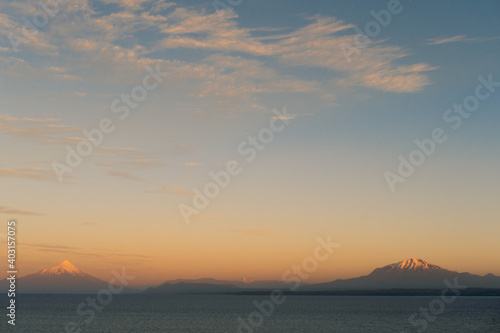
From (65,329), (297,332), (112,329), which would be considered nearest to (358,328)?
(297,332)

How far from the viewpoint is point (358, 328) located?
100 m

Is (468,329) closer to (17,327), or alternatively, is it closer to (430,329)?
(430,329)

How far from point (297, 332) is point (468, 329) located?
36.7m

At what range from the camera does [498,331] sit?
93.0 m

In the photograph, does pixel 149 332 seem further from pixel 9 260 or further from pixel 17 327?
pixel 9 260

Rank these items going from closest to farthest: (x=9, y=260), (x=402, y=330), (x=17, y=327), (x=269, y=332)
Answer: (x=9, y=260) → (x=269, y=332) → (x=402, y=330) → (x=17, y=327)

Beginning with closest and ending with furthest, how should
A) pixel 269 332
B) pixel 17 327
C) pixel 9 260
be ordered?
pixel 9 260 → pixel 269 332 → pixel 17 327

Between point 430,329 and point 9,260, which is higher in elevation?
point 9,260

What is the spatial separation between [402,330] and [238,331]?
31.3 meters

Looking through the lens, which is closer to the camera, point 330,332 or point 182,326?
point 330,332

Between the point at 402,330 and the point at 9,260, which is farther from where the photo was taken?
the point at 402,330

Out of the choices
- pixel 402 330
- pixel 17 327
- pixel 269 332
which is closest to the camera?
pixel 269 332

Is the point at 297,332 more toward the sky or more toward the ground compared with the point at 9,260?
more toward the ground

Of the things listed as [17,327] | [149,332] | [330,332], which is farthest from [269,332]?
[17,327]
